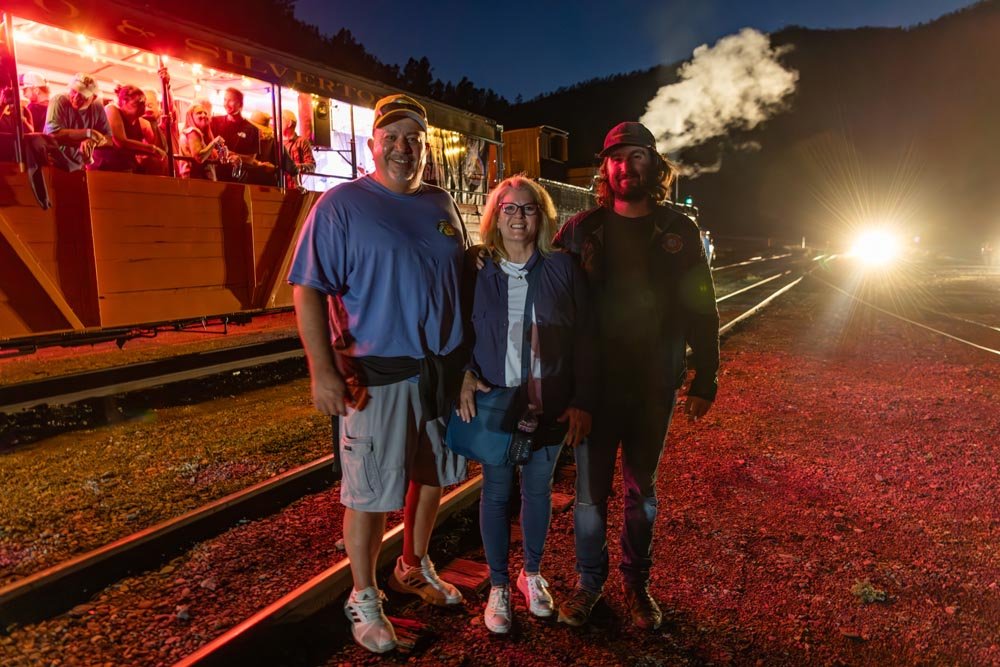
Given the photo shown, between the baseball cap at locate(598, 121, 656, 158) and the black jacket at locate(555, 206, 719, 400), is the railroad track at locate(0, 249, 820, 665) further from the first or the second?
the baseball cap at locate(598, 121, 656, 158)

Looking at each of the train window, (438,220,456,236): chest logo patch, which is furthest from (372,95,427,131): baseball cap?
the train window

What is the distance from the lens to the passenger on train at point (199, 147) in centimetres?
722

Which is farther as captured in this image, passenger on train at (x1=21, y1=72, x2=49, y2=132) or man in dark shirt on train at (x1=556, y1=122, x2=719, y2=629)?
passenger on train at (x1=21, y1=72, x2=49, y2=132)

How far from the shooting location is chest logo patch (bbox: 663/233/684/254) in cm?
265

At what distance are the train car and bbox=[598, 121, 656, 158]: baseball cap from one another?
5.15m

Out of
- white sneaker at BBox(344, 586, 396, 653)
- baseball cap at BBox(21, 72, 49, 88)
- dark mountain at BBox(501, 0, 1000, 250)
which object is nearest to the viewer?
white sneaker at BBox(344, 586, 396, 653)

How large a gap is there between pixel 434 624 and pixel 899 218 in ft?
365

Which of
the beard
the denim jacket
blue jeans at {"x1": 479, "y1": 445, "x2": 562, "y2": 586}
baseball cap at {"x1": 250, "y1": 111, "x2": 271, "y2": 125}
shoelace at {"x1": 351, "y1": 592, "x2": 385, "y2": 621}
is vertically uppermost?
baseball cap at {"x1": 250, "y1": 111, "x2": 271, "y2": 125}

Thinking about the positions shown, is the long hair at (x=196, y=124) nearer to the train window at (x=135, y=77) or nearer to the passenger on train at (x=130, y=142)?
the train window at (x=135, y=77)

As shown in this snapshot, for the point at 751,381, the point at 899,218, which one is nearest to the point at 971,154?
the point at 899,218

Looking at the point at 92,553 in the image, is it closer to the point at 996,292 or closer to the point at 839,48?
the point at 996,292

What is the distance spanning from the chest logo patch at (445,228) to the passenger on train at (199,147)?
5645mm

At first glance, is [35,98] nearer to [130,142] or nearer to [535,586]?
[130,142]

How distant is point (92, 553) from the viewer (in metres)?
3.30
